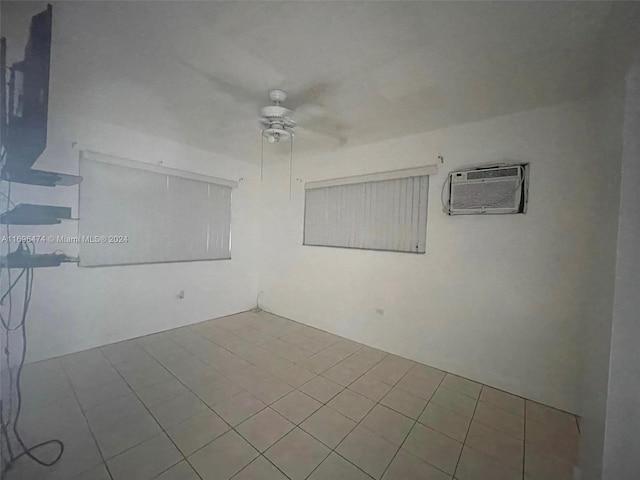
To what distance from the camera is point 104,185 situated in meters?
2.76

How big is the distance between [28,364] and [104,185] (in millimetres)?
1863

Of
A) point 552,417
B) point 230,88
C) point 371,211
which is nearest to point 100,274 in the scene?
point 230,88

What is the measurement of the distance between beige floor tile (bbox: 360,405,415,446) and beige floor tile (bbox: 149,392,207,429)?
1255mm

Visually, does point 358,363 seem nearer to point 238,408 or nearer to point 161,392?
point 238,408

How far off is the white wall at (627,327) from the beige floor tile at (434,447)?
0.72 meters

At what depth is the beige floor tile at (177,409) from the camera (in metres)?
1.77

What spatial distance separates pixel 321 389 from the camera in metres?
2.21

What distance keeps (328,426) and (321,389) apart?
0.44 m

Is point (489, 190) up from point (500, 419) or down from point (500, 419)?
up

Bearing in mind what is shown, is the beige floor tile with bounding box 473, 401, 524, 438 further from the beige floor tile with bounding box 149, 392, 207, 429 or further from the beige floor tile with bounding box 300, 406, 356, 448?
the beige floor tile with bounding box 149, 392, 207, 429

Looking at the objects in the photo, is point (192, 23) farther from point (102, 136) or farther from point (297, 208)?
point (297, 208)

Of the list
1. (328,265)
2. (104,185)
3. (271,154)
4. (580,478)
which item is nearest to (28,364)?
(104,185)

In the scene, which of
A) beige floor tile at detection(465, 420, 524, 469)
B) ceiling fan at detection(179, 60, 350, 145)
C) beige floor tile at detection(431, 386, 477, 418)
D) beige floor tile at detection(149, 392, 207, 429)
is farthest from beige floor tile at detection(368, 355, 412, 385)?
ceiling fan at detection(179, 60, 350, 145)

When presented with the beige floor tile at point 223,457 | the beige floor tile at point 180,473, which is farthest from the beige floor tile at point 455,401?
the beige floor tile at point 180,473
